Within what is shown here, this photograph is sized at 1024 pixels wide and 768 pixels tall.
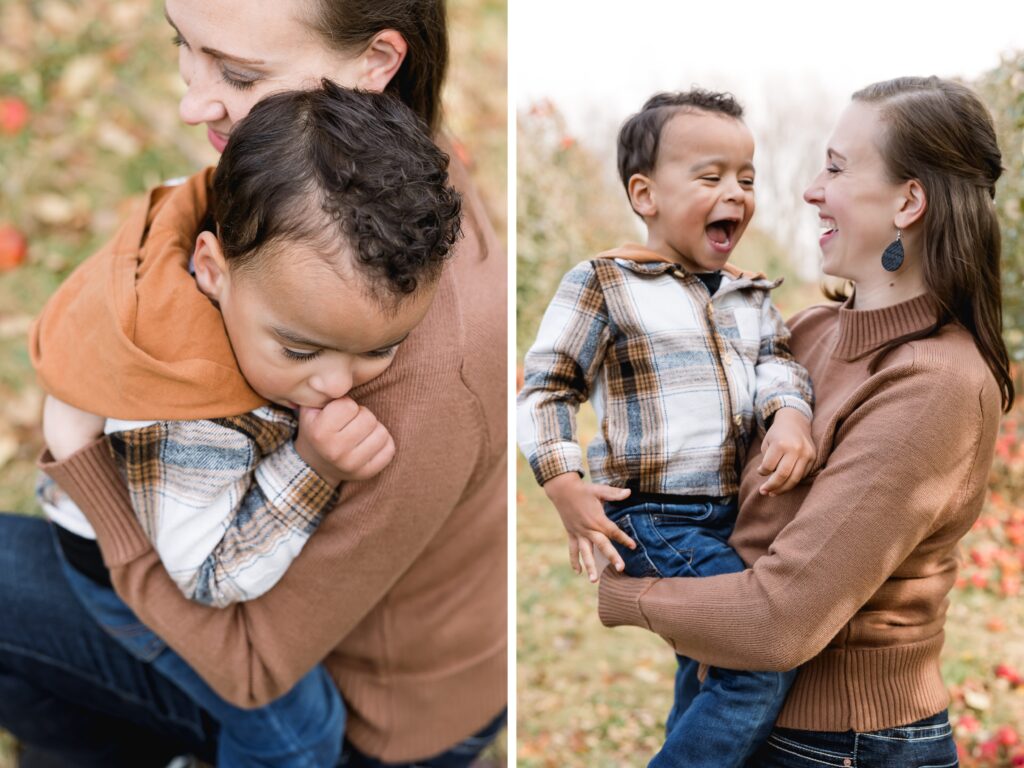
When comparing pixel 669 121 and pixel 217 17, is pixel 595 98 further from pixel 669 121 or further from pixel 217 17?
pixel 217 17

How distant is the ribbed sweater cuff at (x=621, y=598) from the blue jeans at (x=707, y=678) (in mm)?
23

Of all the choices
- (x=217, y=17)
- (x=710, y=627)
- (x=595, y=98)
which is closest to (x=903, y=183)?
(x=710, y=627)

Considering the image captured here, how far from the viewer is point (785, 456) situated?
1.58m

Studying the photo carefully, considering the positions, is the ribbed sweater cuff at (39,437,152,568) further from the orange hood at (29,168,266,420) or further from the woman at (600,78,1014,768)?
the woman at (600,78,1014,768)

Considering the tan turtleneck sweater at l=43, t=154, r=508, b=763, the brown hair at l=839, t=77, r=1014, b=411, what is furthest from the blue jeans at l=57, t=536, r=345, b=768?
the brown hair at l=839, t=77, r=1014, b=411

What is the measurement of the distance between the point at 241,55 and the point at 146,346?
445mm

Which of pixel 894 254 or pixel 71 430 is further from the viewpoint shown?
pixel 71 430

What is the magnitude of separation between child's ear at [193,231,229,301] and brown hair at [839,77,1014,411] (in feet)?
3.22

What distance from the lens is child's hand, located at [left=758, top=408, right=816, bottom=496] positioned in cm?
158

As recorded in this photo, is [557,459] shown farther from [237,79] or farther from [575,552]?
[237,79]

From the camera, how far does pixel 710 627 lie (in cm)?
159

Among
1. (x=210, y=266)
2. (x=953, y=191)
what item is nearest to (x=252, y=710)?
(x=210, y=266)

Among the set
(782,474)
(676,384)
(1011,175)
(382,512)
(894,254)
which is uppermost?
(1011,175)

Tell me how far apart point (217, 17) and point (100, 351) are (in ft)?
1.69
